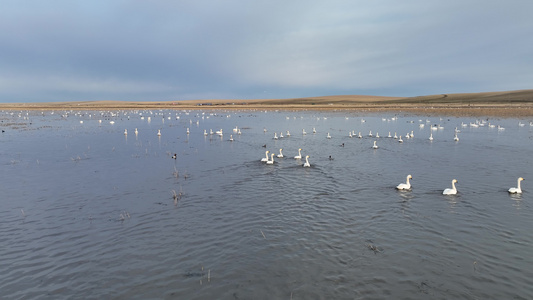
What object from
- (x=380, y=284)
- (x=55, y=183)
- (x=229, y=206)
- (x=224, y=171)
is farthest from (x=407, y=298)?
(x=55, y=183)

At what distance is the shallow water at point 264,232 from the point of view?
327 inches

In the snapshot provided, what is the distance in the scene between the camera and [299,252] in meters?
9.96

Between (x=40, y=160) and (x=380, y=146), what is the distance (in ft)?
91.3

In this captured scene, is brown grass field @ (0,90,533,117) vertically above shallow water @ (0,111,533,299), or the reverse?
brown grass field @ (0,90,533,117)

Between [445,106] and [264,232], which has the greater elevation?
[445,106]

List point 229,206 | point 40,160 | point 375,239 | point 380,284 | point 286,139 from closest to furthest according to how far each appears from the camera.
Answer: point 380,284 → point 375,239 → point 229,206 → point 40,160 → point 286,139

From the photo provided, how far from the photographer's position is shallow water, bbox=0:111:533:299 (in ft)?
27.3

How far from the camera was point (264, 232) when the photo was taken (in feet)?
37.6

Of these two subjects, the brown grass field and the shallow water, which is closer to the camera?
the shallow water

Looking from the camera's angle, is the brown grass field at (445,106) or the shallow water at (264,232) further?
the brown grass field at (445,106)

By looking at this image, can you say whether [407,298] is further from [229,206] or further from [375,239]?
[229,206]

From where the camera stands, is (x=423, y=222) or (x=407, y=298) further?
(x=423, y=222)

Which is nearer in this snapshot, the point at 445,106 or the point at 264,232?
the point at 264,232

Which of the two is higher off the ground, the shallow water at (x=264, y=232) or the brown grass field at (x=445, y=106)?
the brown grass field at (x=445, y=106)
